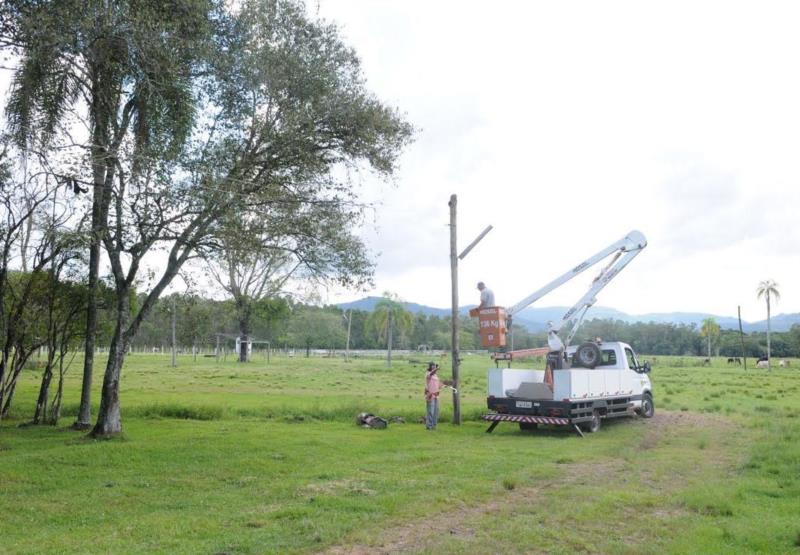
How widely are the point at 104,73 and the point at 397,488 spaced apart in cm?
964

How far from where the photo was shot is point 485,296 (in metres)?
18.9

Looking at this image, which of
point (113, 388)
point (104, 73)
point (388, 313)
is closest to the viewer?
point (104, 73)

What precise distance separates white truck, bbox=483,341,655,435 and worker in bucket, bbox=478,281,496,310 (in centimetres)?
192

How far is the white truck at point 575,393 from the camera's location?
17.6m

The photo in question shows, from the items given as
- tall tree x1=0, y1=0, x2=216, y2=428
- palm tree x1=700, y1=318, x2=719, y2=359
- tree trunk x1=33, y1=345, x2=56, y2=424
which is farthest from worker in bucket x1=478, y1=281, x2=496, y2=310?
palm tree x1=700, y1=318, x2=719, y2=359

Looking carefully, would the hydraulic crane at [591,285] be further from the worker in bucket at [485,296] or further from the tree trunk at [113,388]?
the tree trunk at [113,388]

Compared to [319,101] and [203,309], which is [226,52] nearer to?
[319,101]

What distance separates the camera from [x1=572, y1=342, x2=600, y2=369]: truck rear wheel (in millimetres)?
20531

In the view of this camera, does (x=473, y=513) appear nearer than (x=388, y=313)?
Yes

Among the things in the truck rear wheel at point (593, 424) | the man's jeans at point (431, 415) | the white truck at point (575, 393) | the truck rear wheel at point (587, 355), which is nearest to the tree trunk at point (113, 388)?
the man's jeans at point (431, 415)

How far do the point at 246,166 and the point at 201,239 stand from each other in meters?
2.03

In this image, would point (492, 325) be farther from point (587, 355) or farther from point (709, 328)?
point (709, 328)

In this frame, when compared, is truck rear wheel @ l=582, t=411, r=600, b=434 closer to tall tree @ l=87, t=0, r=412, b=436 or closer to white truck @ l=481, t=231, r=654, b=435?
white truck @ l=481, t=231, r=654, b=435

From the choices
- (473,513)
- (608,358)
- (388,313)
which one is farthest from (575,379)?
(388,313)
